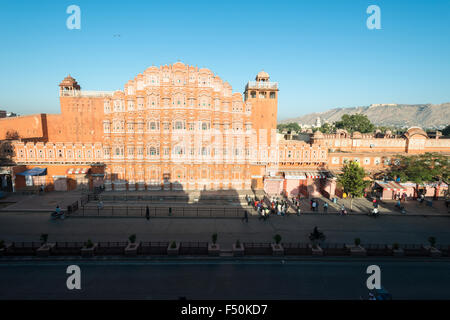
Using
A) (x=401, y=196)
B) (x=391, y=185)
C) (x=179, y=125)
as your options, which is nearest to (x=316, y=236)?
(x=391, y=185)

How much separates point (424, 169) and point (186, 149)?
1340 inches

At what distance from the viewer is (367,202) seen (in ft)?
118

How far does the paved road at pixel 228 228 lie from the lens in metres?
23.9

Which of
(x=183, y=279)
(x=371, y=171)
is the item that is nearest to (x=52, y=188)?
(x=183, y=279)

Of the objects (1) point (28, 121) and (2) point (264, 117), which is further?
(1) point (28, 121)

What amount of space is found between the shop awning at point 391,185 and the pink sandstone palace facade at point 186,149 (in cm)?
403

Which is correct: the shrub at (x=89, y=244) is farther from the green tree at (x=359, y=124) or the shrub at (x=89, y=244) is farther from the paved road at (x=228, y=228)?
the green tree at (x=359, y=124)

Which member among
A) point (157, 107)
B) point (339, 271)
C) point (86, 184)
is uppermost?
point (157, 107)

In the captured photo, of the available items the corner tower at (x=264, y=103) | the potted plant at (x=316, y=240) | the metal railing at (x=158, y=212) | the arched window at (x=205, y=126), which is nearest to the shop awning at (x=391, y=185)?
the corner tower at (x=264, y=103)

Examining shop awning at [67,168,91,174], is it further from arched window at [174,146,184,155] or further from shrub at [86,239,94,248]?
shrub at [86,239,94,248]

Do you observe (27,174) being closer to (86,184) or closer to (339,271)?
(86,184)

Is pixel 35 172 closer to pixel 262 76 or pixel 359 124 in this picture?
pixel 262 76

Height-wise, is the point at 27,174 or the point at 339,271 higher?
the point at 27,174

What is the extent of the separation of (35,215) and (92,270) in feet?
58.2
